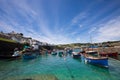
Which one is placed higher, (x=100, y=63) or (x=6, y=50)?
(x=6, y=50)

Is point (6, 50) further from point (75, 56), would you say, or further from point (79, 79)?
point (79, 79)

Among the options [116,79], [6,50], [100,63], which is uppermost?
[6,50]

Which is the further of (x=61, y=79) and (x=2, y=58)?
(x=2, y=58)

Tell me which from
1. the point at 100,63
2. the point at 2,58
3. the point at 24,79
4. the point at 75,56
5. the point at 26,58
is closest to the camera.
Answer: the point at 24,79

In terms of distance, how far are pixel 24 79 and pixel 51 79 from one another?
4406mm

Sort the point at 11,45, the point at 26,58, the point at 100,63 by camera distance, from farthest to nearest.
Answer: the point at 11,45 → the point at 26,58 → the point at 100,63

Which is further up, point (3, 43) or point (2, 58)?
point (3, 43)

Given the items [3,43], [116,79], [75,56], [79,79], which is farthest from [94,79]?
[3,43]

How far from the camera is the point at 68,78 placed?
61.8ft

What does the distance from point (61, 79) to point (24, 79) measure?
6.08m

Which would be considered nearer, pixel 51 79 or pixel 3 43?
pixel 51 79

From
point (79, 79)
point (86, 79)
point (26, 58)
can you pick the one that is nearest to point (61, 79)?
point (79, 79)

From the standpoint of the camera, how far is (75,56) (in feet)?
165

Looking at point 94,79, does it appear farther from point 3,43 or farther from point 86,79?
point 3,43
